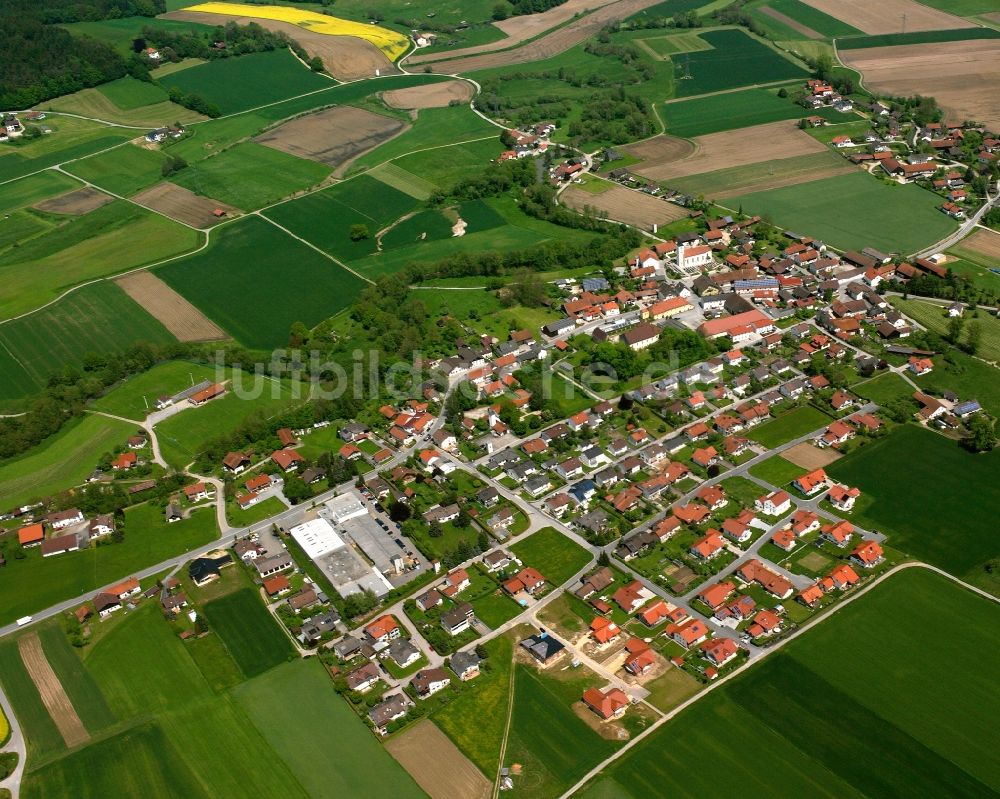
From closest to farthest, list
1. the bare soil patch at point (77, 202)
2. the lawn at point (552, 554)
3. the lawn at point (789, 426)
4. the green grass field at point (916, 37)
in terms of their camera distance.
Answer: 1. the lawn at point (552, 554)
2. the lawn at point (789, 426)
3. the bare soil patch at point (77, 202)
4. the green grass field at point (916, 37)

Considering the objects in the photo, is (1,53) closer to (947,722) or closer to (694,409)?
(694,409)

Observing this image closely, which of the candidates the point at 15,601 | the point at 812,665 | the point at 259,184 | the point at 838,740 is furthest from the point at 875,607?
the point at 259,184

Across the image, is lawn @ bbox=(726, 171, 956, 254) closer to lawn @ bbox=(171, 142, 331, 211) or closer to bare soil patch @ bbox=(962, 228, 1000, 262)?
bare soil patch @ bbox=(962, 228, 1000, 262)

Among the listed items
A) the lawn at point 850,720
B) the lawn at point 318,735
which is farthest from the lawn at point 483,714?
the lawn at point 850,720

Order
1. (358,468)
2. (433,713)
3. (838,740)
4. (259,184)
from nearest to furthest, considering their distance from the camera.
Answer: (838,740)
(433,713)
(358,468)
(259,184)

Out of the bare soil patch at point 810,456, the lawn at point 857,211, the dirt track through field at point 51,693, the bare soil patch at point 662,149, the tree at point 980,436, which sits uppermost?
the bare soil patch at point 662,149

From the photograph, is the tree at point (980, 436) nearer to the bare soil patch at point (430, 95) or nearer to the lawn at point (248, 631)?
the lawn at point (248, 631)
